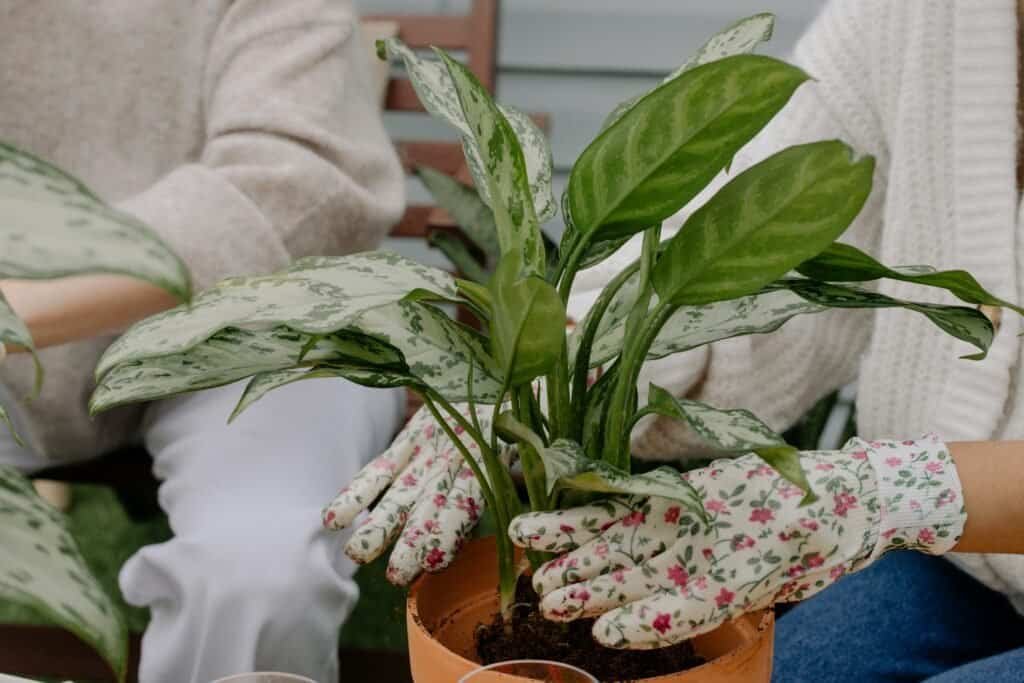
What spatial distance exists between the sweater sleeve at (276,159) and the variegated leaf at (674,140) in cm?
63

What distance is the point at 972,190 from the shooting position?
2.74 feet

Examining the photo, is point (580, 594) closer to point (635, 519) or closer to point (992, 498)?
point (635, 519)

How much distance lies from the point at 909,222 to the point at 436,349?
52 cm

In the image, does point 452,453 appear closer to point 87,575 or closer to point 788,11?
point 87,575

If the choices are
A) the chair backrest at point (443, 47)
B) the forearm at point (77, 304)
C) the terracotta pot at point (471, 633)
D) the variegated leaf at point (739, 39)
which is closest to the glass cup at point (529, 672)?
the terracotta pot at point (471, 633)

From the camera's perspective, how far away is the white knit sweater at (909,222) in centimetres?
83

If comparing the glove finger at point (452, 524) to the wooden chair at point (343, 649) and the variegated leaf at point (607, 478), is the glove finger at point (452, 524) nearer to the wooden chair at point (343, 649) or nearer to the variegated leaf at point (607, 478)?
the variegated leaf at point (607, 478)

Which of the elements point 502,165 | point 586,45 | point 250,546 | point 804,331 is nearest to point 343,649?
point 250,546

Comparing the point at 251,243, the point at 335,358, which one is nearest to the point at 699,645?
the point at 335,358

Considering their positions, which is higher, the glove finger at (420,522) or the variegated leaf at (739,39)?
the variegated leaf at (739,39)

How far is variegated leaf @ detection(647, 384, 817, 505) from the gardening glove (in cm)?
5

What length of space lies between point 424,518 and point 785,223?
254 millimetres

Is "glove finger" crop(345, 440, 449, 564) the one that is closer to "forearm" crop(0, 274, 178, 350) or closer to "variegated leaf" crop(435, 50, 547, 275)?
"variegated leaf" crop(435, 50, 547, 275)

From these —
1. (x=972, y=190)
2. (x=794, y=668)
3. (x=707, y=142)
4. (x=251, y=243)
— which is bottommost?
(x=794, y=668)
